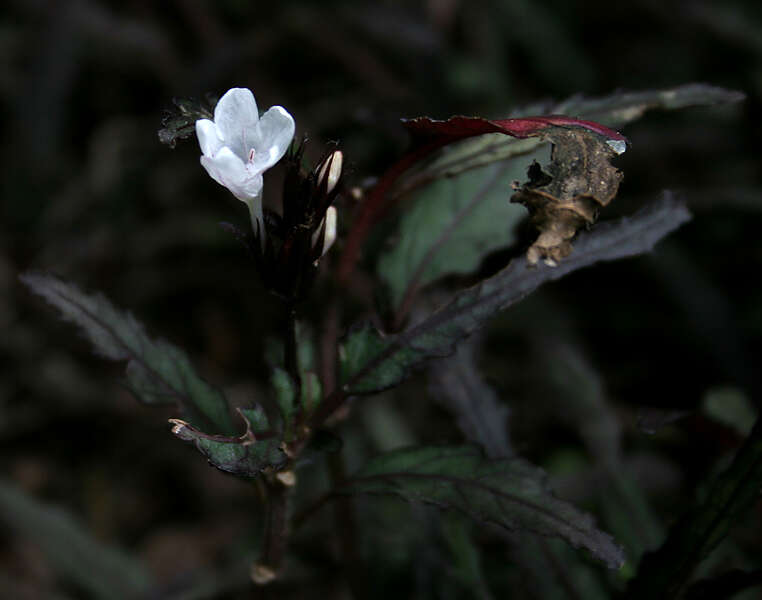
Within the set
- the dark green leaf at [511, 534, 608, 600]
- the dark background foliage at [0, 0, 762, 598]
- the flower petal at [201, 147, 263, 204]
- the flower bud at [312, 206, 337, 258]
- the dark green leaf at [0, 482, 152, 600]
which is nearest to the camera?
the flower petal at [201, 147, 263, 204]

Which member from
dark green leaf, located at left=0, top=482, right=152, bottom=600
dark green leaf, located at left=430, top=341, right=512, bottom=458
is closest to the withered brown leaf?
dark green leaf, located at left=430, top=341, right=512, bottom=458

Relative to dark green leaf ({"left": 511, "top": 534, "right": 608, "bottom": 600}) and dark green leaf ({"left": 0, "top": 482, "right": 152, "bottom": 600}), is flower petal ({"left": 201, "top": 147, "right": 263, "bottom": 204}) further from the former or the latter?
dark green leaf ({"left": 0, "top": 482, "right": 152, "bottom": 600})

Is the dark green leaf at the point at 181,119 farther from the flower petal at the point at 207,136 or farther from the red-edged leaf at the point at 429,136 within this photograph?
the red-edged leaf at the point at 429,136

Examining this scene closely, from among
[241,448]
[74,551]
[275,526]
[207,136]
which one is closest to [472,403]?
[275,526]

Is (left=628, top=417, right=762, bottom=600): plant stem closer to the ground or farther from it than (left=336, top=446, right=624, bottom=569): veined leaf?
closer to the ground

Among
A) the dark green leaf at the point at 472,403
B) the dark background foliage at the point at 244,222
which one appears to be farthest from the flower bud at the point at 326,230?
the dark background foliage at the point at 244,222

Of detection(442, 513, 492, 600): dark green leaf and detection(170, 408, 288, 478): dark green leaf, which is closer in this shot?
detection(170, 408, 288, 478): dark green leaf
